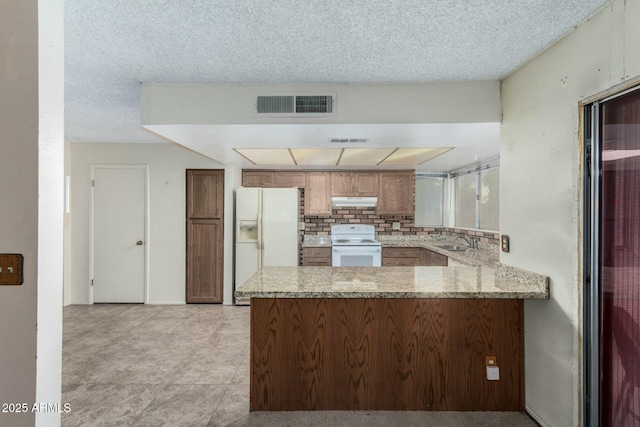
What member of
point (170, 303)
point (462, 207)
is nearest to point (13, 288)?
point (170, 303)

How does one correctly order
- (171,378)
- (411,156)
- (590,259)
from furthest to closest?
1. (411,156)
2. (171,378)
3. (590,259)

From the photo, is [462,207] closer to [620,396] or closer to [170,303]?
[620,396]

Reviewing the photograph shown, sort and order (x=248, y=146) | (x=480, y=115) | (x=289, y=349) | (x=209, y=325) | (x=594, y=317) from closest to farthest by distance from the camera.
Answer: (x=594, y=317) → (x=289, y=349) → (x=480, y=115) → (x=248, y=146) → (x=209, y=325)

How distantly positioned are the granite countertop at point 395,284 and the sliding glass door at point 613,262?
335 mm

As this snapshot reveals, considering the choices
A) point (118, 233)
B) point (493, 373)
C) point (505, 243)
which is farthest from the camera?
point (118, 233)

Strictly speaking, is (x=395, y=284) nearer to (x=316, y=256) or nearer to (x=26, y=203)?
(x=26, y=203)

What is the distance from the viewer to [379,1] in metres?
1.52

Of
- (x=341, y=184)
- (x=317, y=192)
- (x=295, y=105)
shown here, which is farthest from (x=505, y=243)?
(x=317, y=192)

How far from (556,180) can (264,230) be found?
147 inches

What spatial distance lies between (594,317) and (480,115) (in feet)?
4.95

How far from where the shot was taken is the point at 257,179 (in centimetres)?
545

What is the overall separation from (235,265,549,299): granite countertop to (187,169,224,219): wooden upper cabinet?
245cm

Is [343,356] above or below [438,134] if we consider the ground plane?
below

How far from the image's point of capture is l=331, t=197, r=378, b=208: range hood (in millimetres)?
5457
